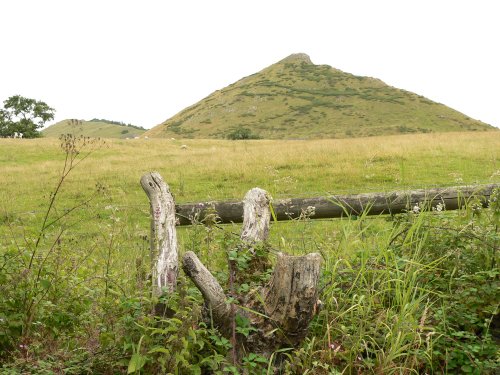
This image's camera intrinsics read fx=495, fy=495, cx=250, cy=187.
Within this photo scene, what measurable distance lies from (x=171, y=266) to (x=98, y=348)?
0.75 m

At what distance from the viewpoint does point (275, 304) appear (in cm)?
331

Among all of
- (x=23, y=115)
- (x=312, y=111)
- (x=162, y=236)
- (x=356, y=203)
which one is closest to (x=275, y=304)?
(x=162, y=236)

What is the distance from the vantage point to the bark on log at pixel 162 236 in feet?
11.5

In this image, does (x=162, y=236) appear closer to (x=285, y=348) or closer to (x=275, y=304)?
(x=275, y=304)

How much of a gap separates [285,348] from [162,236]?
1.30m

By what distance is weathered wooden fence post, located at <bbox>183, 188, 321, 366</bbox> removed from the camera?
315cm

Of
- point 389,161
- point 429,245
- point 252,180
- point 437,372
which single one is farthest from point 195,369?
point 389,161

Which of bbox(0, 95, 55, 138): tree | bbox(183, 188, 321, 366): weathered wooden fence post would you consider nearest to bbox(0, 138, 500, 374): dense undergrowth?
bbox(183, 188, 321, 366): weathered wooden fence post

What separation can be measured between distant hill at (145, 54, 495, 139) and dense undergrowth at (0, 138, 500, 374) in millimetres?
86886

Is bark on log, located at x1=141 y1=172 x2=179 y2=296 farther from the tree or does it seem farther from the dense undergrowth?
the tree

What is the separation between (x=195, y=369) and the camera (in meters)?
2.84

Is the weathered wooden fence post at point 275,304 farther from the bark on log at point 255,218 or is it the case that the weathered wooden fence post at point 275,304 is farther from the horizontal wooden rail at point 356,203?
the horizontal wooden rail at point 356,203

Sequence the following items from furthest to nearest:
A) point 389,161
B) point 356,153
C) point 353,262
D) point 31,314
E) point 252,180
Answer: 1. point 356,153
2. point 389,161
3. point 252,180
4. point 353,262
5. point 31,314

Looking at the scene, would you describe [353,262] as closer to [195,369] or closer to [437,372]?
[437,372]
